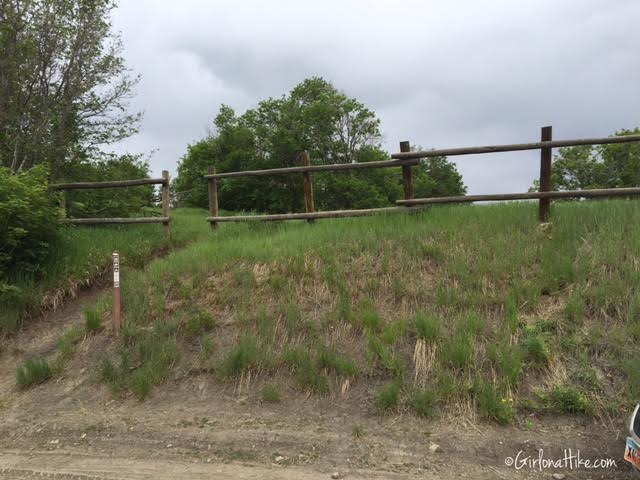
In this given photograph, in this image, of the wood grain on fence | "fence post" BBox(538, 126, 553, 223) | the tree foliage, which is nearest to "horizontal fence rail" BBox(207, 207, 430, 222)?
the wood grain on fence

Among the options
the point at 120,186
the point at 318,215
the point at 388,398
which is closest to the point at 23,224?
the point at 120,186

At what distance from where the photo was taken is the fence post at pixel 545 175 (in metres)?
7.57

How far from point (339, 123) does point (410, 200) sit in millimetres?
24561

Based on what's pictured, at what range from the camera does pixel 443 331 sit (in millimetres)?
5609

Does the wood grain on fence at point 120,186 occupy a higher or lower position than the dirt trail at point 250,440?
higher

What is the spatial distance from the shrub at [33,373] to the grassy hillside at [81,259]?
150cm

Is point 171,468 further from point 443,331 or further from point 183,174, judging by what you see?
point 183,174

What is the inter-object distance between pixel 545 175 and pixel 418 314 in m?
3.54

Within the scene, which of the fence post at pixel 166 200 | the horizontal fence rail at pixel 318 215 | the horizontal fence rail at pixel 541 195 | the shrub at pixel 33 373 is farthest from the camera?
the fence post at pixel 166 200

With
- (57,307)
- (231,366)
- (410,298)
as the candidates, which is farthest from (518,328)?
(57,307)

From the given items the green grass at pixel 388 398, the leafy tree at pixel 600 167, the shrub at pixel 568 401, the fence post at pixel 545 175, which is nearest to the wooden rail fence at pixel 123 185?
the green grass at pixel 388 398

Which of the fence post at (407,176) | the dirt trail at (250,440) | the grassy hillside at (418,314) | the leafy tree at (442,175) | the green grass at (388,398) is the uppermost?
the leafy tree at (442,175)

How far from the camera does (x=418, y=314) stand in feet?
19.4

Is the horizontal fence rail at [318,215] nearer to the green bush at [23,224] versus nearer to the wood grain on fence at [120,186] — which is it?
the wood grain on fence at [120,186]
